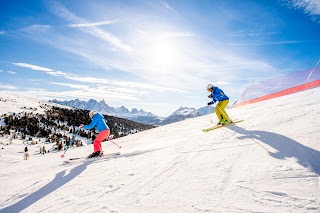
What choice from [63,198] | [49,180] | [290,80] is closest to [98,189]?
[63,198]

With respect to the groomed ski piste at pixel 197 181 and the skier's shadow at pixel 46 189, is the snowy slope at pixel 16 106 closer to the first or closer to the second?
the skier's shadow at pixel 46 189

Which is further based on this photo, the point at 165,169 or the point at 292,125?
the point at 292,125

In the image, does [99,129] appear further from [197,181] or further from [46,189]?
[197,181]

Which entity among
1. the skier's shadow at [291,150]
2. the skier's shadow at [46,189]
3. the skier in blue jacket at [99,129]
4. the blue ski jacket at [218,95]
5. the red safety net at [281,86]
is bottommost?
the skier's shadow at [46,189]

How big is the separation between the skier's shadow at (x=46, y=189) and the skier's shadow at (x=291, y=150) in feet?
17.7

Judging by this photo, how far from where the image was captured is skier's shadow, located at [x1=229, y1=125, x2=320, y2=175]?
14.4 feet

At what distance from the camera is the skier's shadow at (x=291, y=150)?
14.4 feet

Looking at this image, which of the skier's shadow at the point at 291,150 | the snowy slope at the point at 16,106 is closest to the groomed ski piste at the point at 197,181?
the skier's shadow at the point at 291,150

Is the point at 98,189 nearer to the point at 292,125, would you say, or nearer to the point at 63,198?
the point at 63,198

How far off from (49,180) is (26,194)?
84 cm

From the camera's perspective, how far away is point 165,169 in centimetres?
554

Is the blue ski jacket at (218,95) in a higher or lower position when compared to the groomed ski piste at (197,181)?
higher

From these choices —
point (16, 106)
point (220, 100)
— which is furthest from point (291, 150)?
point (16, 106)

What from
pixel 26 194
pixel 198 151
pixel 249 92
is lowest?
→ pixel 26 194
